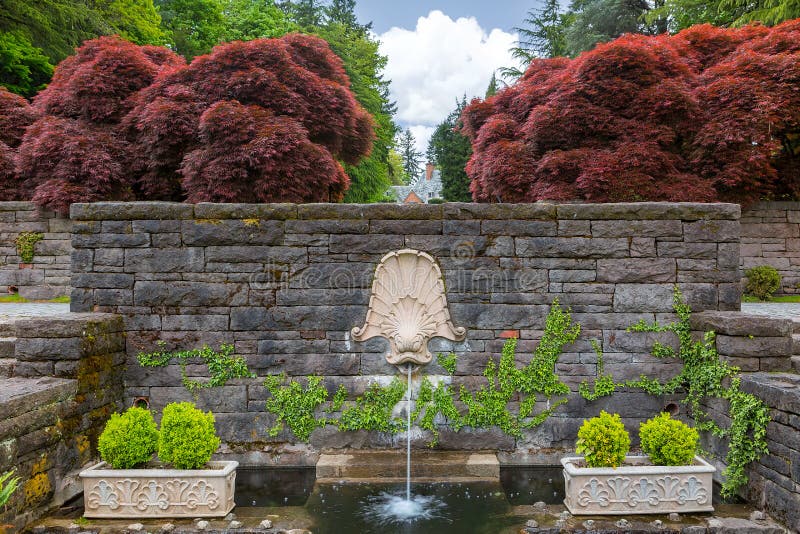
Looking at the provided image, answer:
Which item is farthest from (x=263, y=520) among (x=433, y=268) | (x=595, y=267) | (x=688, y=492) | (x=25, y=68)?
(x=25, y=68)

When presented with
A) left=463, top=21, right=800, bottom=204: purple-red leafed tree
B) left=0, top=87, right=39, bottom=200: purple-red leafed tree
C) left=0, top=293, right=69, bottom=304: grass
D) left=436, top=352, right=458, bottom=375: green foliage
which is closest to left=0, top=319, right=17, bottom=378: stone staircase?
left=436, top=352, right=458, bottom=375: green foliage

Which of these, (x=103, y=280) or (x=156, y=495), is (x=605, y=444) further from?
(x=103, y=280)

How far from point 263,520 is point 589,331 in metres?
3.33

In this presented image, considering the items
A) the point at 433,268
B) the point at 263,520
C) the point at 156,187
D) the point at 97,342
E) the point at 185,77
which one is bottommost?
the point at 263,520

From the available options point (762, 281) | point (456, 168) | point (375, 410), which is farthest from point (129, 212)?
point (456, 168)

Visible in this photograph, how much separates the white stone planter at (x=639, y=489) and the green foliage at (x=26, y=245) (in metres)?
9.82

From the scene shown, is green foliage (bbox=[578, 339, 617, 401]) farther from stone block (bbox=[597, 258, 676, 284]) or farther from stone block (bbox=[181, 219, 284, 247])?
stone block (bbox=[181, 219, 284, 247])

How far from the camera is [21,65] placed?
12.4 meters

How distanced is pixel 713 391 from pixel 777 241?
21.7 feet

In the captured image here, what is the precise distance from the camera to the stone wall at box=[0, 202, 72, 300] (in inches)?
354

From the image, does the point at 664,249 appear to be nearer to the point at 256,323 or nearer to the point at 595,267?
the point at 595,267

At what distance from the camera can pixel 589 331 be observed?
482 centimetres

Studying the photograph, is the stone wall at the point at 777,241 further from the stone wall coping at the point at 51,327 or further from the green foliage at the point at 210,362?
the stone wall coping at the point at 51,327

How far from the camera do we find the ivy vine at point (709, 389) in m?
3.74
